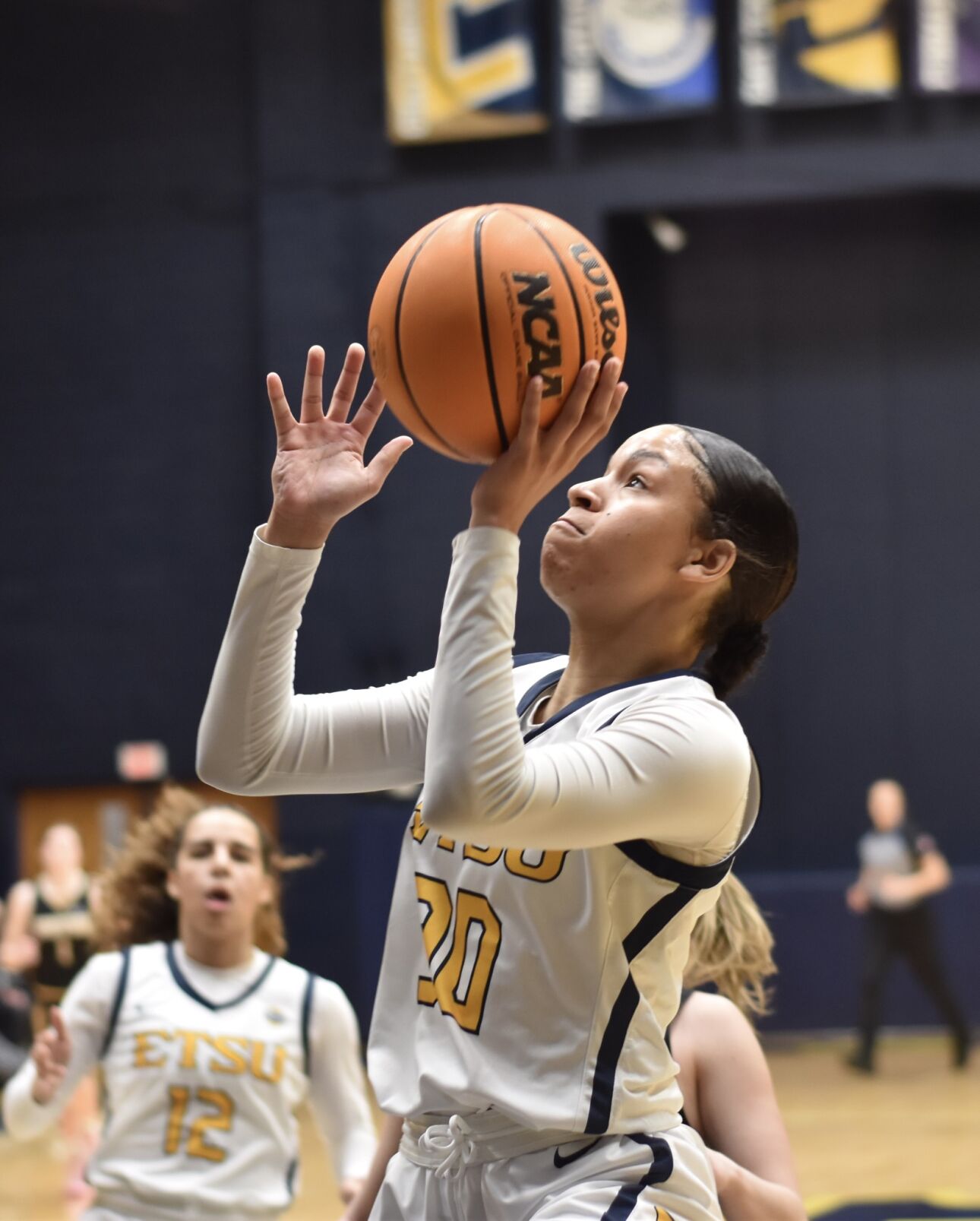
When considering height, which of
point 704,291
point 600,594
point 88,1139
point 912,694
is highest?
point 704,291

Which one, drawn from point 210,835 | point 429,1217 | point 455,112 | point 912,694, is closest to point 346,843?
point 912,694

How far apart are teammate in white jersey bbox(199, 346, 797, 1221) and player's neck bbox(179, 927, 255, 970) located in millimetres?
1960

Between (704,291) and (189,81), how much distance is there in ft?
13.5

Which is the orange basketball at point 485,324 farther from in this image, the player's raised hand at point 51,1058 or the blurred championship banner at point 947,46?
the blurred championship banner at point 947,46

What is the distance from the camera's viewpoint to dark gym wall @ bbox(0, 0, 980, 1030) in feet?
38.9

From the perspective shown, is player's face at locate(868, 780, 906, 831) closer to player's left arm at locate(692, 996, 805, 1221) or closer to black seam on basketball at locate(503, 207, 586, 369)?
player's left arm at locate(692, 996, 805, 1221)

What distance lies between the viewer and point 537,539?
10.6 meters

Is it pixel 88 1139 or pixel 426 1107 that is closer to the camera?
pixel 426 1107

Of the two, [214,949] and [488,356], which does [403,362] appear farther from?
[214,949]

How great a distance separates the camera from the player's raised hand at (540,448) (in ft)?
6.05

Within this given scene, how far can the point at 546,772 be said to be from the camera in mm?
1753

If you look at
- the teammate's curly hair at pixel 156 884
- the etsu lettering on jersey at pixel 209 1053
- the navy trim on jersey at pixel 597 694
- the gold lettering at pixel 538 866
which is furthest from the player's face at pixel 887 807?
the gold lettering at pixel 538 866

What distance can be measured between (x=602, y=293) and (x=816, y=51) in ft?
29.9

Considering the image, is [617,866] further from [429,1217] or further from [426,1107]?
[429,1217]
